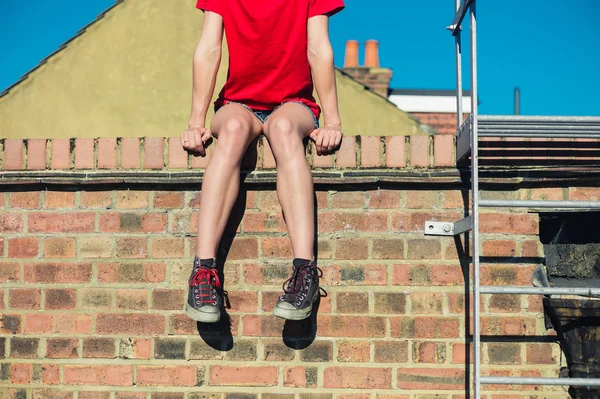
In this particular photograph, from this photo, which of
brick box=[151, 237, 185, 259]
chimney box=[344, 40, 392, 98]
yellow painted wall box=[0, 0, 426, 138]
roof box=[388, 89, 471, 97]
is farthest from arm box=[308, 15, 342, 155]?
roof box=[388, 89, 471, 97]

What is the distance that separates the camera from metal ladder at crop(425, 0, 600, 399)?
266 cm

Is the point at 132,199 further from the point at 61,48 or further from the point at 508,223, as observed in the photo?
the point at 61,48

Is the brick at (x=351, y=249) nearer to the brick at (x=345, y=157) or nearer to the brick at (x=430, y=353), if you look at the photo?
the brick at (x=345, y=157)

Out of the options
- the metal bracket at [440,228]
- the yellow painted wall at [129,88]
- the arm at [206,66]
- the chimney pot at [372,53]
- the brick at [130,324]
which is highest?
the chimney pot at [372,53]

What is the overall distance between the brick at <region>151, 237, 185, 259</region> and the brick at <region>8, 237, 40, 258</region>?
53cm

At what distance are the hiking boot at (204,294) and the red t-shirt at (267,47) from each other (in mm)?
767

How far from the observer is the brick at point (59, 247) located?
10.6ft

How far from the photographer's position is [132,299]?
10.4 feet

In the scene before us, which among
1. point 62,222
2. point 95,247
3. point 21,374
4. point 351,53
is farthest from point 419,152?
point 351,53

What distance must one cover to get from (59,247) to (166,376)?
2.37ft

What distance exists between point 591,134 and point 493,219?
1.69ft

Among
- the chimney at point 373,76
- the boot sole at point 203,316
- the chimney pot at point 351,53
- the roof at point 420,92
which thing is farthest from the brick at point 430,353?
the chimney pot at point 351,53

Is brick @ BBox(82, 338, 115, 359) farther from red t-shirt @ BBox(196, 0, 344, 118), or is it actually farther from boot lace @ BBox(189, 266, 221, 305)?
red t-shirt @ BBox(196, 0, 344, 118)

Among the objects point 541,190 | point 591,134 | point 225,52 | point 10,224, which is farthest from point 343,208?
point 225,52
